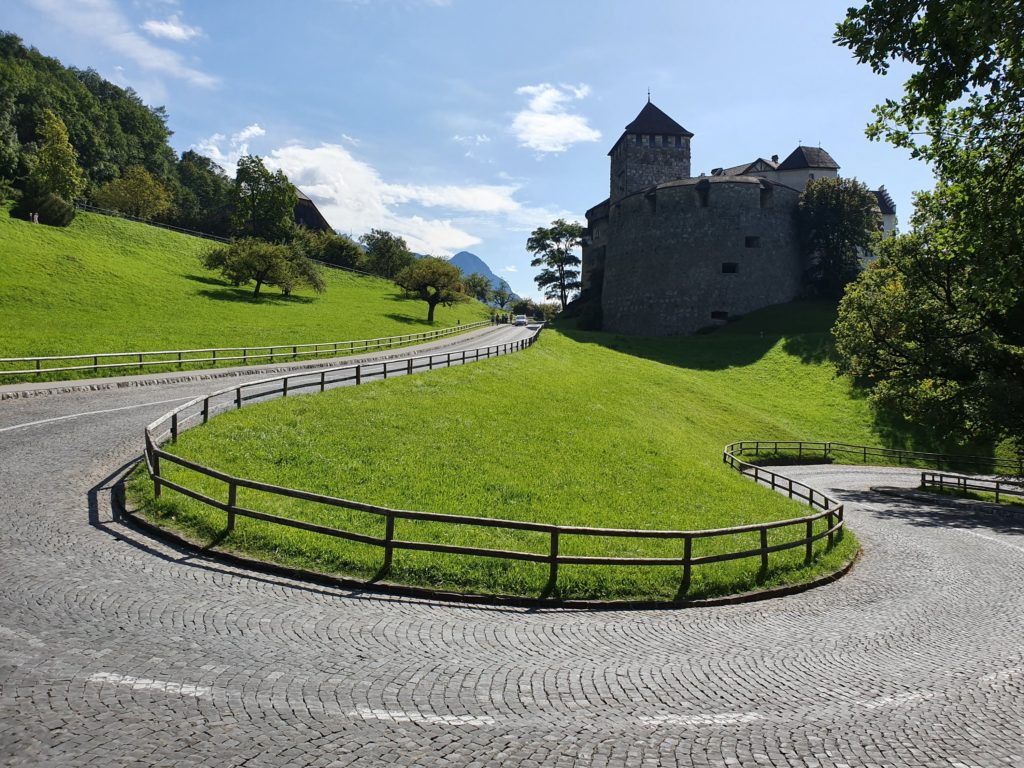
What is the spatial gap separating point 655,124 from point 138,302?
6239 cm

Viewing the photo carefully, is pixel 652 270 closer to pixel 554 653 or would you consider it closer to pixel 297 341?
pixel 297 341

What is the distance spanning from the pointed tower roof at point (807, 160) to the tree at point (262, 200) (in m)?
62.5

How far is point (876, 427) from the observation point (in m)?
40.7

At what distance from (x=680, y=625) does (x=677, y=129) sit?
264ft

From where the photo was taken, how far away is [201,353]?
31938 millimetres

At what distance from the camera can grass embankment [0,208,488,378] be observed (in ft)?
111

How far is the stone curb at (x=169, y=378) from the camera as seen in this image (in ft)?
68.2

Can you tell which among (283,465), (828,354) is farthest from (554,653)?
(828,354)

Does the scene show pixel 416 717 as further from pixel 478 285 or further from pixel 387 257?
pixel 478 285

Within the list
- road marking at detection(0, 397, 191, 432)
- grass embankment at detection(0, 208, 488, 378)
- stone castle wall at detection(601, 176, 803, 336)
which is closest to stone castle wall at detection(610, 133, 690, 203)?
stone castle wall at detection(601, 176, 803, 336)

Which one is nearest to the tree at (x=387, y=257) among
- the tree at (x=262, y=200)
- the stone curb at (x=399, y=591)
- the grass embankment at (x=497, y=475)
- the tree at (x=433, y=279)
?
the tree at (x=262, y=200)

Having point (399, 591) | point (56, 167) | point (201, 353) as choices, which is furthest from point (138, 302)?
point (399, 591)

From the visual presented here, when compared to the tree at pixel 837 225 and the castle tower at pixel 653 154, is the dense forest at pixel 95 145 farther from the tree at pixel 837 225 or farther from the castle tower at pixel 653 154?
the tree at pixel 837 225

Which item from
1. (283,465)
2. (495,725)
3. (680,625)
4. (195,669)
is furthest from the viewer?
(283,465)
